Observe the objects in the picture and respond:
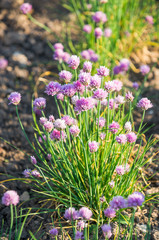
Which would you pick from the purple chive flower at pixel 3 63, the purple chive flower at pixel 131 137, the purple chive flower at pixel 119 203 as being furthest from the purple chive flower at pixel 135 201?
the purple chive flower at pixel 3 63

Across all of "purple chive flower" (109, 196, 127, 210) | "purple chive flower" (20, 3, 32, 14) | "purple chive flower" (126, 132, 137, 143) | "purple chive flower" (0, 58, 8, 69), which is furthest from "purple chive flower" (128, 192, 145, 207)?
"purple chive flower" (0, 58, 8, 69)

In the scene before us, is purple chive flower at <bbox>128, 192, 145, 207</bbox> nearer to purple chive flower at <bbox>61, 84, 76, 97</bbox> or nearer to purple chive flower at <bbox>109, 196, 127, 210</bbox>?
purple chive flower at <bbox>109, 196, 127, 210</bbox>

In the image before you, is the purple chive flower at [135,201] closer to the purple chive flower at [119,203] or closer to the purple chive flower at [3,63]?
the purple chive flower at [119,203]

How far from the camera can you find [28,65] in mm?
3537

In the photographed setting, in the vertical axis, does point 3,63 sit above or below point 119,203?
above

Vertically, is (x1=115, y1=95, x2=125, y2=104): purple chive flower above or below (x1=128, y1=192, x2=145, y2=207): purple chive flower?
above

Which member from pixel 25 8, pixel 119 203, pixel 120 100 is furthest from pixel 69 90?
pixel 25 8

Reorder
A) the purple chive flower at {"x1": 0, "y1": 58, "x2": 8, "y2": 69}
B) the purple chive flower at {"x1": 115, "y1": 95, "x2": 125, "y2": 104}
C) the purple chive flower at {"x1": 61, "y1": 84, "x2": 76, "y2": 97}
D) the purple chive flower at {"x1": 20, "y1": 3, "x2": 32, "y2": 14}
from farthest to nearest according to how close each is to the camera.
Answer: the purple chive flower at {"x1": 0, "y1": 58, "x2": 8, "y2": 69}
the purple chive flower at {"x1": 20, "y1": 3, "x2": 32, "y2": 14}
the purple chive flower at {"x1": 115, "y1": 95, "x2": 125, "y2": 104}
the purple chive flower at {"x1": 61, "y1": 84, "x2": 76, "y2": 97}

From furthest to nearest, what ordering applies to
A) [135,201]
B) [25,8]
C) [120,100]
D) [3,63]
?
[3,63] < [25,8] < [120,100] < [135,201]

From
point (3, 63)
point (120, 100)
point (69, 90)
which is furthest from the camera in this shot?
point (3, 63)

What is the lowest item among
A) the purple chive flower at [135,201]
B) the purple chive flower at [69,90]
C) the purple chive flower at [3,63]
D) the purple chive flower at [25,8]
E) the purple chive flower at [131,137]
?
the purple chive flower at [135,201]

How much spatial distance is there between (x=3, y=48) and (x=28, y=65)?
492 millimetres

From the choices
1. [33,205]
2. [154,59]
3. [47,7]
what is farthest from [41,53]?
[33,205]

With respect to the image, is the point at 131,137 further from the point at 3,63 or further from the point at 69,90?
the point at 3,63
